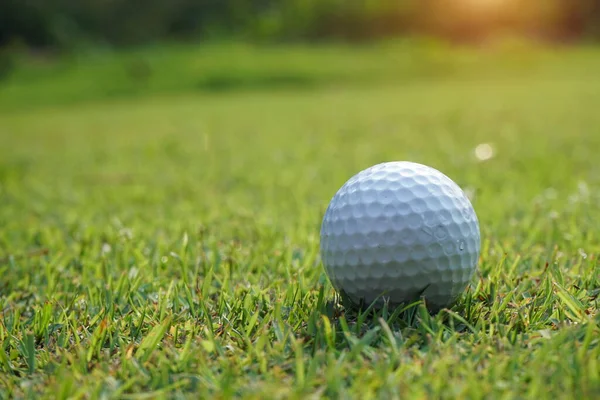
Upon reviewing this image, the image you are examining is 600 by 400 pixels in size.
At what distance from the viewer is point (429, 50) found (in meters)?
20.4

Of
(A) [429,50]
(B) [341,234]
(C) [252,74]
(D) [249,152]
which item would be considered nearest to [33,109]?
(C) [252,74]

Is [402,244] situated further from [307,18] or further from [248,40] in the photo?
[307,18]

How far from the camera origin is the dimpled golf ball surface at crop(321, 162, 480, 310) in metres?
1.83

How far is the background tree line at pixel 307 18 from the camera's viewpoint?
24734 mm

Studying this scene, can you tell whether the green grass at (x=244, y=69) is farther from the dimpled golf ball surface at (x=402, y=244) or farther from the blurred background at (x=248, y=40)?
the dimpled golf ball surface at (x=402, y=244)

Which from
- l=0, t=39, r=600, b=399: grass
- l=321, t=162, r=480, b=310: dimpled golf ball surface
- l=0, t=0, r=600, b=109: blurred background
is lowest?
l=0, t=39, r=600, b=399: grass

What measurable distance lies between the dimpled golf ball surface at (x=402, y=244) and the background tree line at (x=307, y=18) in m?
23.3

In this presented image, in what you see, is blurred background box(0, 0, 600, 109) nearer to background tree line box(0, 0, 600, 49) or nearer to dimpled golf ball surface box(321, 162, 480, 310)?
background tree line box(0, 0, 600, 49)

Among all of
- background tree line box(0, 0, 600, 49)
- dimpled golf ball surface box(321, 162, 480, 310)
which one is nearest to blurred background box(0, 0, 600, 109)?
background tree line box(0, 0, 600, 49)

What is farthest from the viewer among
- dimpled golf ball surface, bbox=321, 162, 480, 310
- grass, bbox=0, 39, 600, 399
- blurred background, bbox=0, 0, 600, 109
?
blurred background, bbox=0, 0, 600, 109

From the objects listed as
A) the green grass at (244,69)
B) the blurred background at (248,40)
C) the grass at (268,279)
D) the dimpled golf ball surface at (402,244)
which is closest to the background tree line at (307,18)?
the blurred background at (248,40)

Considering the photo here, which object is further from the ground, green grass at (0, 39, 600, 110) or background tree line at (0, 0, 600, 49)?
background tree line at (0, 0, 600, 49)

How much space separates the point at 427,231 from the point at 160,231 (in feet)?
5.73

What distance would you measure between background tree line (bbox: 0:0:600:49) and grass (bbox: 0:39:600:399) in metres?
19.3
